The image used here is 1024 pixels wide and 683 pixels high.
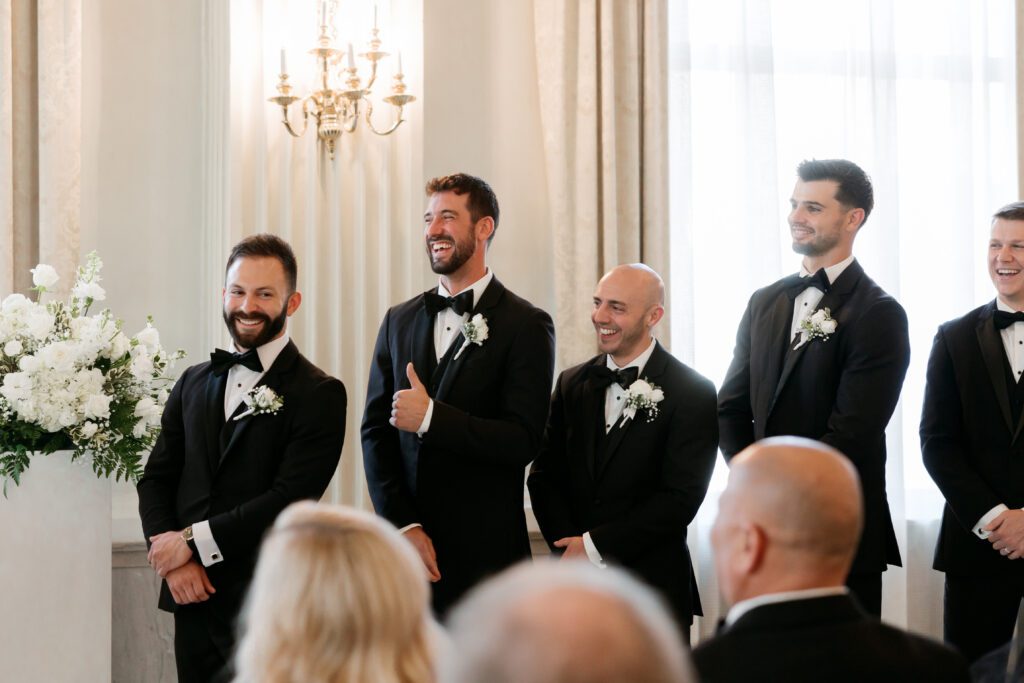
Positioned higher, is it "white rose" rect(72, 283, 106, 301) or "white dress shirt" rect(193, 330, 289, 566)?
"white rose" rect(72, 283, 106, 301)

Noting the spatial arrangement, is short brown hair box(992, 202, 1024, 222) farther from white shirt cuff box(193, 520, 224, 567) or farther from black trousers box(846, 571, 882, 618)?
white shirt cuff box(193, 520, 224, 567)

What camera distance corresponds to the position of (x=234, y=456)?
3.57 m

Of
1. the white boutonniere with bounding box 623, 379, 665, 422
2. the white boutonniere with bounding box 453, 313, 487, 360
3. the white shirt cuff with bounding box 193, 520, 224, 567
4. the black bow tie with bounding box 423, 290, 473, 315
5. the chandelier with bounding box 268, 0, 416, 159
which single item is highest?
the chandelier with bounding box 268, 0, 416, 159

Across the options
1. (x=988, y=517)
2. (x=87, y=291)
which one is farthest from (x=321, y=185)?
(x=988, y=517)

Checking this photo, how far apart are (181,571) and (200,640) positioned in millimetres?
223

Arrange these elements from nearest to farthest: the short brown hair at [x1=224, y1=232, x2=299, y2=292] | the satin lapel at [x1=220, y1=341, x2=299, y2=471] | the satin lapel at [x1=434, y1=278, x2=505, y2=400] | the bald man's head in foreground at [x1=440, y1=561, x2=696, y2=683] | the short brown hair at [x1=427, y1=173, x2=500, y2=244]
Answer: the bald man's head in foreground at [x1=440, y1=561, x2=696, y2=683]
the satin lapel at [x1=220, y1=341, x2=299, y2=471]
the short brown hair at [x1=224, y1=232, x2=299, y2=292]
the satin lapel at [x1=434, y1=278, x2=505, y2=400]
the short brown hair at [x1=427, y1=173, x2=500, y2=244]

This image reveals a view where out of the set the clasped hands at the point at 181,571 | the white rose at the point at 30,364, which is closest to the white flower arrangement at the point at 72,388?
Answer: the white rose at the point at 30,364

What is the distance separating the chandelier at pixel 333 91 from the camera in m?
4.80

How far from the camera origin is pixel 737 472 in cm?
188

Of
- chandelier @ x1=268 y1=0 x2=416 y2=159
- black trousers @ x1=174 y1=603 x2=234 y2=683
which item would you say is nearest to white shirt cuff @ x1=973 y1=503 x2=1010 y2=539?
black trousers @ x1=174 y1=603 x2=234 y2=683

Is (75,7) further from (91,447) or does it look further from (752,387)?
(752,387)

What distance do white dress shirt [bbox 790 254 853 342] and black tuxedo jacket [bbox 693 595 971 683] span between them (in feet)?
7.62

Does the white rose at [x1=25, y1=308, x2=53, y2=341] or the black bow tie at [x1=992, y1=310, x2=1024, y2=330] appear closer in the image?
the white rose at [x1=25, y1=308, x2=53, y2=341]

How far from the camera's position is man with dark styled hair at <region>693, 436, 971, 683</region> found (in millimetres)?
1715
